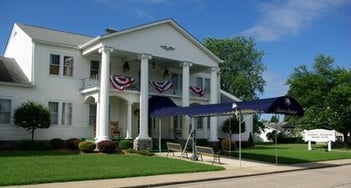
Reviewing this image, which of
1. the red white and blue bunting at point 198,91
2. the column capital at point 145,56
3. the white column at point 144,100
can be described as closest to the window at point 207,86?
the red white and blue bunting at point 198,91

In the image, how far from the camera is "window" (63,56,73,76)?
3159 cm

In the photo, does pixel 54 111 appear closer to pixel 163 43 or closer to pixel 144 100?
pixel 144 100

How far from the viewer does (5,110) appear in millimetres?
28562

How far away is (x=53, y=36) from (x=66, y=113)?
20.0 ft

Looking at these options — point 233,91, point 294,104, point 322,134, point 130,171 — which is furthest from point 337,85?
point 130,171

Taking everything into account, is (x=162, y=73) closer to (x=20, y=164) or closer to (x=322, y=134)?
(x=322, y=134)

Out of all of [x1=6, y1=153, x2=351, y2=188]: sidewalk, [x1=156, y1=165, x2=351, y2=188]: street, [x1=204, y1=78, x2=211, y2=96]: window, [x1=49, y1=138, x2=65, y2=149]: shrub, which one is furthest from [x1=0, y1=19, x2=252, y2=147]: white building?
[x1=156, y1=165, x2=351, y2=188]: street

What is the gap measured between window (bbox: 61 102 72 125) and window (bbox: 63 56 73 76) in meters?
2.29

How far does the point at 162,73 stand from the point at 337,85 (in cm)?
2372

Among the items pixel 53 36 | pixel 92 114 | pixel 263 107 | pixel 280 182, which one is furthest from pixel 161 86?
pixel 280 182

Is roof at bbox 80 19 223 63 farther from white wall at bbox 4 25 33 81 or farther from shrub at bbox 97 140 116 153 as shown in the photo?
shrub at bbox 97 140 116 153

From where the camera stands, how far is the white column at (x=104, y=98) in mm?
28781

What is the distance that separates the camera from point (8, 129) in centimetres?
2848

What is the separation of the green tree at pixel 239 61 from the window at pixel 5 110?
46806mm
